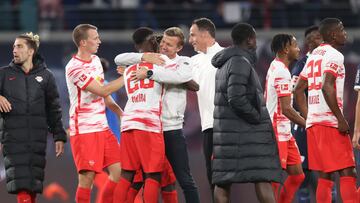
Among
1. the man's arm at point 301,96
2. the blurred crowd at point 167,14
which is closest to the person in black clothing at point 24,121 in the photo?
the man's arm at point 301,96

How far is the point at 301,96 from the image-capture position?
12016 mm

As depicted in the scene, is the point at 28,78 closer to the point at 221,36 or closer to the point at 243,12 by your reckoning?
the point at 221,36

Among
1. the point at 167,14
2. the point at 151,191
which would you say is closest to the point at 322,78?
the point at 151,191

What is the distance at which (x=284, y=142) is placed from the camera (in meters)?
12.0

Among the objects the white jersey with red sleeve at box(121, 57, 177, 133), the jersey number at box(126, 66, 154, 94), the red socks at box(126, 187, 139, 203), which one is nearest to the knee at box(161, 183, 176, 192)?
the red socks at box(126, 187, 139, 203)

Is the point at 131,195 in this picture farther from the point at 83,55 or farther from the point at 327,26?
the point at 327,26

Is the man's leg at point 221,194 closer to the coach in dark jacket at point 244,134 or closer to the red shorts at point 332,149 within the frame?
the coach in dark jacket at point 244,134

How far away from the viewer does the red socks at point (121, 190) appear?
440 inches

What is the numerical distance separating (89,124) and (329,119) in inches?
101

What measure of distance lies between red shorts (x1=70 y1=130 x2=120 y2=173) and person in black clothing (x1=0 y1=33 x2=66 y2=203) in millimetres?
214

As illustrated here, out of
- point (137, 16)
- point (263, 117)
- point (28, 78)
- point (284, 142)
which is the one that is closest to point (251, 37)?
point (263, 117)

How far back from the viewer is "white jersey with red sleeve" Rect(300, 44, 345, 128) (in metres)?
11.1

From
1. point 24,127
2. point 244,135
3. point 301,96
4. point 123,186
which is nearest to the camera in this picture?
point 244,135

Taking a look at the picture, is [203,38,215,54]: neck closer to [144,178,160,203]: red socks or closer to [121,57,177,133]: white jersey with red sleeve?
[121,57,177,133]: white jersey with red sleeve
